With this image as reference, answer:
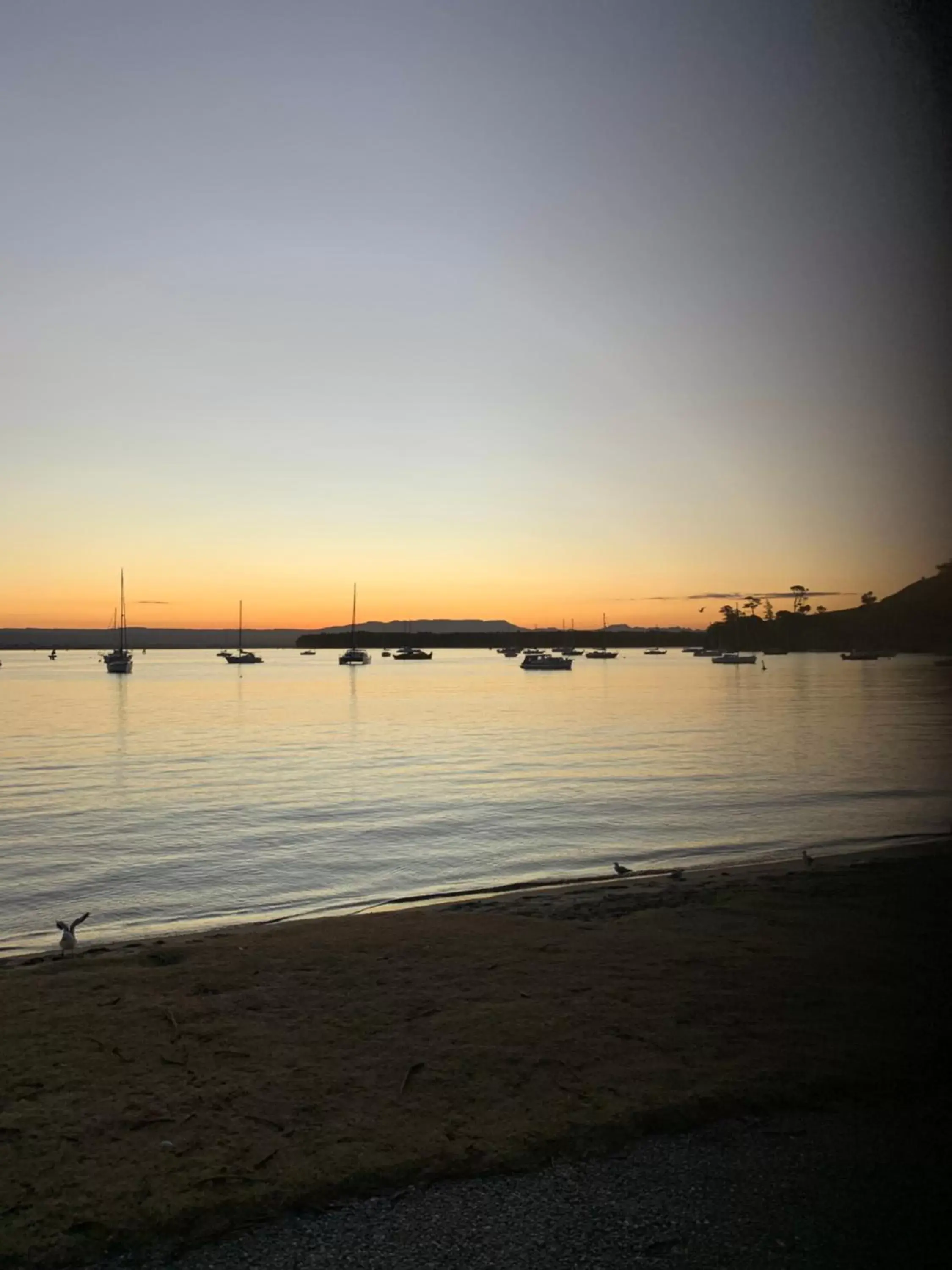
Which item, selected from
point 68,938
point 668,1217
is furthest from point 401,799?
point 668,1217

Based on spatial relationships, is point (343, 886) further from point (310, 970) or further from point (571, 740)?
point (571, 740)

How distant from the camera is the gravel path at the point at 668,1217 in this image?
4.00 meters

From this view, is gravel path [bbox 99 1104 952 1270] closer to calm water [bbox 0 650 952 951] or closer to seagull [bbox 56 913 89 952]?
calm water [bbox 0 650 952 951]

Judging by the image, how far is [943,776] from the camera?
5070 millimetres

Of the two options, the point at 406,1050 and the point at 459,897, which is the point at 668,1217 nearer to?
the point at 406,1050

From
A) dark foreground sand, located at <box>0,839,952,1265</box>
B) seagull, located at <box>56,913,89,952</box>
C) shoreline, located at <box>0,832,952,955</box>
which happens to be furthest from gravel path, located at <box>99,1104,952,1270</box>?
seagull, located at <box>56,913,89,952</box>

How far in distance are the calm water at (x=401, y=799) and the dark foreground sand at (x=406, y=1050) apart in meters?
2.48

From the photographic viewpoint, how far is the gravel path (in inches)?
157

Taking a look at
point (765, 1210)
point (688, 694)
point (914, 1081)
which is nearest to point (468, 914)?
point (914, 1081)

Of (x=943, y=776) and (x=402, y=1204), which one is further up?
(x=943, y=776)

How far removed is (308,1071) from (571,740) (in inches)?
1566

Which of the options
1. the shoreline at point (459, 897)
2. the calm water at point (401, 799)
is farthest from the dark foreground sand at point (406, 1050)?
the calm water at point (401, 799)

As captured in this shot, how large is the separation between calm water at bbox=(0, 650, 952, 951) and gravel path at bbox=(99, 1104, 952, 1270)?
6.50 feet

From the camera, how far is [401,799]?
27094 mm
